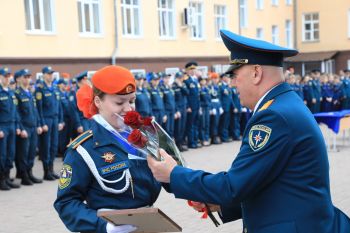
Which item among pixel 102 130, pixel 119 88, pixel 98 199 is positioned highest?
pixel 119 88

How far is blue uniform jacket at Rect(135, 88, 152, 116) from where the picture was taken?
11.9m

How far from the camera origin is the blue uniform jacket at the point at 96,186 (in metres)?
2.48

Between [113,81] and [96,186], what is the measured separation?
533mm

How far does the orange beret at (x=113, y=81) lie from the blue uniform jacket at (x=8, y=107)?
21.8 ft

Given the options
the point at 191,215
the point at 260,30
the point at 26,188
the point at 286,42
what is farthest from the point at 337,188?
the point at 286,42

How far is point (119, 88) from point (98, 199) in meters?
0.57

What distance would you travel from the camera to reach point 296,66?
1352 inches

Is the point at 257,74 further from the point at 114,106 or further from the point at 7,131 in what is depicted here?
the point at 7,131

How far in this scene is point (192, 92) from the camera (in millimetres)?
13531

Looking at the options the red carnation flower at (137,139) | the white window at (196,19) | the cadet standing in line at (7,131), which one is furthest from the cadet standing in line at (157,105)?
the white window at (196,19)

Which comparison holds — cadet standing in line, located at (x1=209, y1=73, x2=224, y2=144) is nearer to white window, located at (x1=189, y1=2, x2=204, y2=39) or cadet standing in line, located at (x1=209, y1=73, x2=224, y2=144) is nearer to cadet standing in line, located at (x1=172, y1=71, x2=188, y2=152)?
cadet standing in line, located at (x1=172, y1=71, x2=188, y2=152)

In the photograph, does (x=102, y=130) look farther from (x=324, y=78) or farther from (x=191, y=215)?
(x=324, y=78)

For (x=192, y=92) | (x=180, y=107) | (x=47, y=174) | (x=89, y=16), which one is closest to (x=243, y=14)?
(x=89, y=16)

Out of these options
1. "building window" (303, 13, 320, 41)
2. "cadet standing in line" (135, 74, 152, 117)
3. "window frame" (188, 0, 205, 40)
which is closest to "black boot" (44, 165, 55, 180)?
"cadet standing in line" (135, 74, 152, 117)
